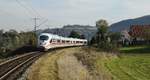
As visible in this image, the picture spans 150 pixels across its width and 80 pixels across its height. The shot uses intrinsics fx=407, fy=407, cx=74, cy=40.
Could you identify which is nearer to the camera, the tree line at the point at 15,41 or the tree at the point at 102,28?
the tree line at the point at 15,41

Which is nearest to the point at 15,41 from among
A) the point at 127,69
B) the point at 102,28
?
the point at 102,28

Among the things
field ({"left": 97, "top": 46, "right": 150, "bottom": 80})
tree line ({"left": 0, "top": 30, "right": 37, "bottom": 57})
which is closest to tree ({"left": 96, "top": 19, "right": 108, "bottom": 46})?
tree line ({"left": 0, "top": 30, "right": 37, "bottom": 57})

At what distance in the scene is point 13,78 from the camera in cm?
2823

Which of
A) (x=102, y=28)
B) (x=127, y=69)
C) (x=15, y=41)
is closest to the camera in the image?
(x=127, y=69)

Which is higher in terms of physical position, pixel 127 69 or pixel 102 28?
pixel 102 28

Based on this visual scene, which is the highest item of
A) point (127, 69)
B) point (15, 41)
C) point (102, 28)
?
point (102, 28)

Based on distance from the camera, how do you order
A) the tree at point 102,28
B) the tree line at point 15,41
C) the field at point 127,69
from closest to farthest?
the field at point 127,69 → the tree line at point 15,41 → the tree at point 102,28

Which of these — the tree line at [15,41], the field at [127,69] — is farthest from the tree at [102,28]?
the field at [127,69]

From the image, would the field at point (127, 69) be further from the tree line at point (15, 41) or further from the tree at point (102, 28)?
the tree at point (102, 28)

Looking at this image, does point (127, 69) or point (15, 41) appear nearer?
point (127, 69)

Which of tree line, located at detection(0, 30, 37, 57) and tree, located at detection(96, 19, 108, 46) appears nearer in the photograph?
tree line, located at detection(0, 30, 37, 57)

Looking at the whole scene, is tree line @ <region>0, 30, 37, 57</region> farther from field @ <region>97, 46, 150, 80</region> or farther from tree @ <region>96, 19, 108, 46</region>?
tree @ <region>96, 19, 108, 46</region>

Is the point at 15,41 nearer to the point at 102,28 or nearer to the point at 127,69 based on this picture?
the point at 102,28

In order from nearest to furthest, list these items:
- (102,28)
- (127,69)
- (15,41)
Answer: (127,69)
(15,41)
(102,28)
